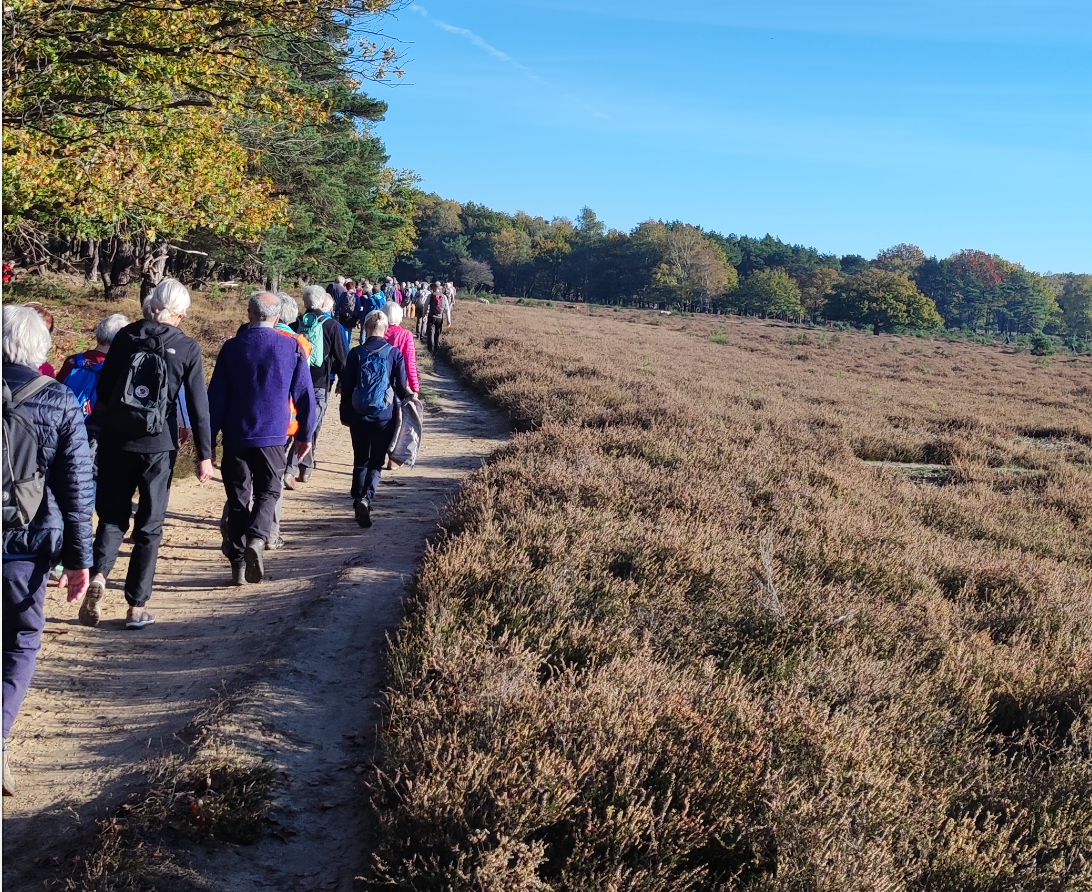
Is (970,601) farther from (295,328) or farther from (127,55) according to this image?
(127,55)

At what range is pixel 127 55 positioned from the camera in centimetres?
954

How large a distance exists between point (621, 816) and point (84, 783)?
Answer: 2206 mm

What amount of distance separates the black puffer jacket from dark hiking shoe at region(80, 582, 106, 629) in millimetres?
1730

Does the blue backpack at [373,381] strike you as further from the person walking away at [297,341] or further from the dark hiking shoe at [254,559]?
the dark hiking shoe at [254,559]

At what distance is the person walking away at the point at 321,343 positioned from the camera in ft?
27.3

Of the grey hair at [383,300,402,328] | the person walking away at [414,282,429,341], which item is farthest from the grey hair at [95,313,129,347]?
the person walking away at [414,282,429,341]

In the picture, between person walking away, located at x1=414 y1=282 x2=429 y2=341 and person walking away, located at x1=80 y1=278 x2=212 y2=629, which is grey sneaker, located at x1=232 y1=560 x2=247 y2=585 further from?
person walking away, located at x1=414 y1=282 x2=429 y2=341

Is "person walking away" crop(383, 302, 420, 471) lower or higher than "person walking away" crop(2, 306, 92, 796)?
higher

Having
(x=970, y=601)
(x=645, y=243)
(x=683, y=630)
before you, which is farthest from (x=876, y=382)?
(x=645, y=243)

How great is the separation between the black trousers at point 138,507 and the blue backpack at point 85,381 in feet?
2.15

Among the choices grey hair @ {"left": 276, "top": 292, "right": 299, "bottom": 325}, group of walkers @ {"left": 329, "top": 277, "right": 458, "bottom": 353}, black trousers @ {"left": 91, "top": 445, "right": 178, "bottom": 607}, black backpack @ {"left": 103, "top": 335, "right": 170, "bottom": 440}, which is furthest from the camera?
group of walkers @ {"left": 329, "top": 277, "right": 458, "bottom": 353}

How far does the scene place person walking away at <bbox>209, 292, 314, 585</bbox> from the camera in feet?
18.7

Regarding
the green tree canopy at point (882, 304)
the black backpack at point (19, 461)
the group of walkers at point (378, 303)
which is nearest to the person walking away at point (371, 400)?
the black backpack at point (19, 461)

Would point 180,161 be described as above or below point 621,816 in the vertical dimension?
above
